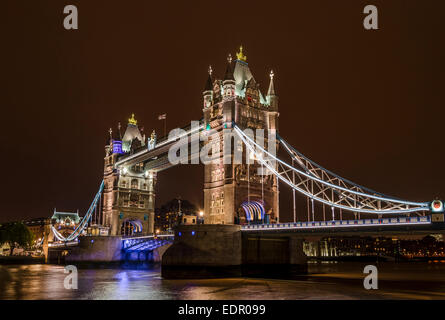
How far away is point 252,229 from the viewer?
3997 cm

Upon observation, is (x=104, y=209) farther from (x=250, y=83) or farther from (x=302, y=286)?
(x=302, y=286)

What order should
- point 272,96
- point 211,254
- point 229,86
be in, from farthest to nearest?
point 272,96
point 229,86
point 211,254

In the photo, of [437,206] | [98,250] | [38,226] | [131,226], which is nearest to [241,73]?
[437,206]

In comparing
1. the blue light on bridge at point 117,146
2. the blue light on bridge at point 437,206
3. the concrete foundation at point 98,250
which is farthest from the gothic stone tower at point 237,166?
the blue light on bridge at point 117,146

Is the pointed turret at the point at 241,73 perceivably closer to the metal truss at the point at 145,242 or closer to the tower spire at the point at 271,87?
the tower spire at the point at 271,87

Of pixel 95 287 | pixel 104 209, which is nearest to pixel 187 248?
pixel 95 287

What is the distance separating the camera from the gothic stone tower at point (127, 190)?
75125mm

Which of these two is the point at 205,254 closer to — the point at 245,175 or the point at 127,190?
the point at 245,175

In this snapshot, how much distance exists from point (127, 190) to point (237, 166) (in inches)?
1343

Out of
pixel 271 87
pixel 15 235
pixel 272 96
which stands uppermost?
pixel 271 87

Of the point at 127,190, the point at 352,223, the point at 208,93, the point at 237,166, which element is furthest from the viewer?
the point at 127,190

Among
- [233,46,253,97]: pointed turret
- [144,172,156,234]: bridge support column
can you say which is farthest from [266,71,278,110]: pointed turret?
[144,172,156,234]: bridge support column

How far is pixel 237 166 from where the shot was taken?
47438 mm
